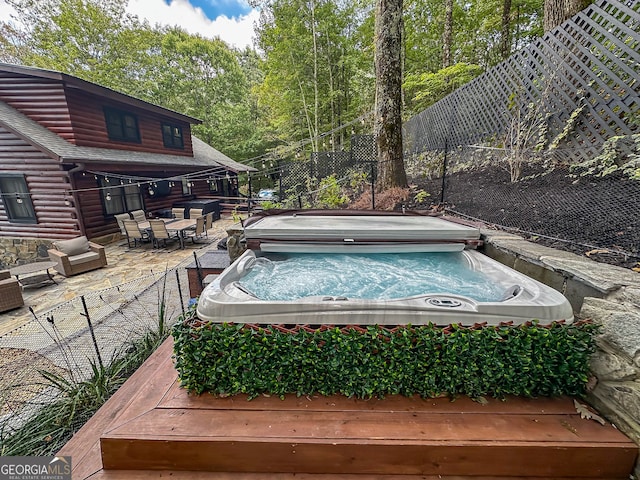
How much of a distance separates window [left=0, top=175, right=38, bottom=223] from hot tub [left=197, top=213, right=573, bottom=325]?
26.1 feet

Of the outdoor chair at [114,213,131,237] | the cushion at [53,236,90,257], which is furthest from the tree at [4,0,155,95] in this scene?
the cushion at [53,236,90,257]

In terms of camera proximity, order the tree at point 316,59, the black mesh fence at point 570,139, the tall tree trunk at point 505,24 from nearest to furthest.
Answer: the black mesh fence at point 570,139
the tall tree trunk at point 505,24
the tree at point 316,59

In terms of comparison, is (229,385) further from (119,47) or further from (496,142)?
(119,47)

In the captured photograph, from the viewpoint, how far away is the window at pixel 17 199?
7316 millimetres

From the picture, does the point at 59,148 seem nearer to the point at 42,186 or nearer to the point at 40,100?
the point at 42,186

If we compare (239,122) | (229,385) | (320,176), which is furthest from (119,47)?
(229,385)

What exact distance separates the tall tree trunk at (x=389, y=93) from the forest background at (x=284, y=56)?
3248 mm

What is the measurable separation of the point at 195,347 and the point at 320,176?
22.5 feet

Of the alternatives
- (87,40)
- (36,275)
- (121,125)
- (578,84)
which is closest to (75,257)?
(36,275)

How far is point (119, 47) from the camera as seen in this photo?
50.9 ft

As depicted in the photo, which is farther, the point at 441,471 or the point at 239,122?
the point at 239,122

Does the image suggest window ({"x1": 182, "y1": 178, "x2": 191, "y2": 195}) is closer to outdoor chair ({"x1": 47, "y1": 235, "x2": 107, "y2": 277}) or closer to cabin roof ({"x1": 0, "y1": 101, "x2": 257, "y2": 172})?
cabin roof ({"x1": 0, "y1": 101, "x2": 257, "y2": 172})

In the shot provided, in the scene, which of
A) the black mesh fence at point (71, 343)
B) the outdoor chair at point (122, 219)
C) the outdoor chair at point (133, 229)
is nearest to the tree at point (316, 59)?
the outdoor chair at point (133, 229)

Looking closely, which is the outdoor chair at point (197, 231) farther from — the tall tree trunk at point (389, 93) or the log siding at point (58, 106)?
the tall tree trunk at point (389, 93)
